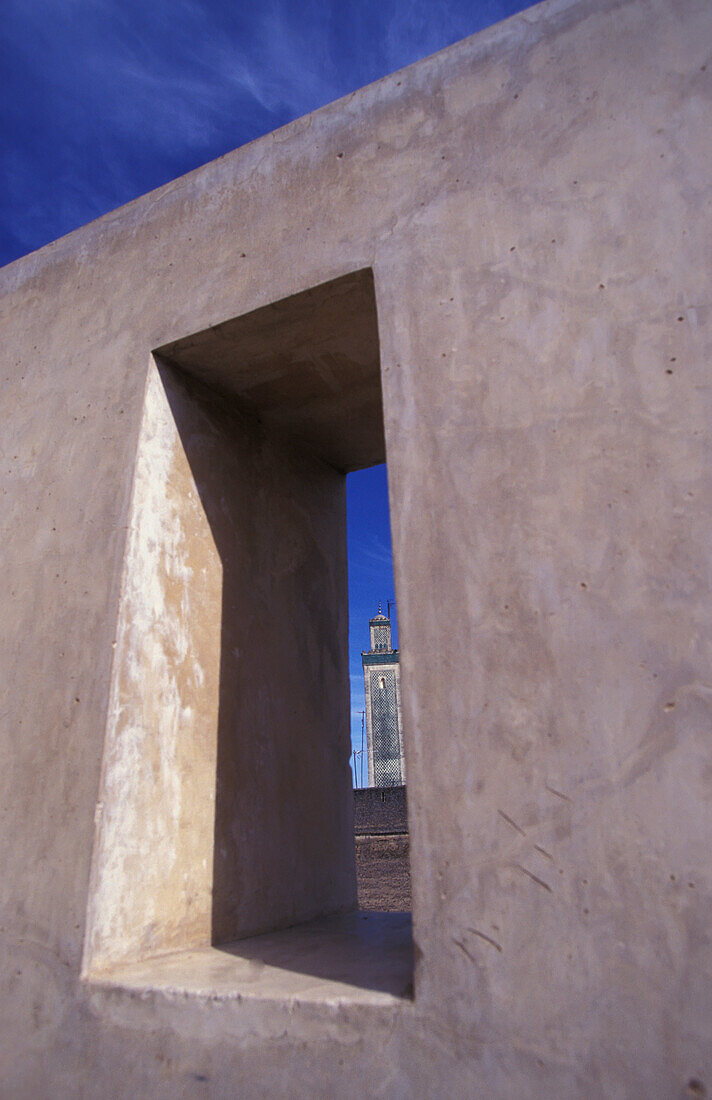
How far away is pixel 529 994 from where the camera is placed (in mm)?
1531

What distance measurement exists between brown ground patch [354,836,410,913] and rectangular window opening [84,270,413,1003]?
14.4 feet

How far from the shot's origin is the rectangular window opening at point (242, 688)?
2.17 meters

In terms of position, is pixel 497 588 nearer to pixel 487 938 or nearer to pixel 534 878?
pixel 534 878

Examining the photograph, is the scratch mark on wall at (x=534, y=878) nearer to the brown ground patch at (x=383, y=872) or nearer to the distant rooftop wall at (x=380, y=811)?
the brown ground patch at (x=383, y=872)

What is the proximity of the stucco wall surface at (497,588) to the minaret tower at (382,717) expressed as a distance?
1929 cm

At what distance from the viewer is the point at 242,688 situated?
2801 millimetres

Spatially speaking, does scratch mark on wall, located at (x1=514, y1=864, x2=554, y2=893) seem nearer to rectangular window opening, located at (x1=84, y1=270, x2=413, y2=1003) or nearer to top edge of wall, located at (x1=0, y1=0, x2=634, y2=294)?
rectangular window opening, located at (x1=84, y1=270, x2=413, y2=1003)

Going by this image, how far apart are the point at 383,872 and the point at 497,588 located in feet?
27.0

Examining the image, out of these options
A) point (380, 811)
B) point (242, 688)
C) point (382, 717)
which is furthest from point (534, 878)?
point (382, 717)

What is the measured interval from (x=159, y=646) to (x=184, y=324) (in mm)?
1177

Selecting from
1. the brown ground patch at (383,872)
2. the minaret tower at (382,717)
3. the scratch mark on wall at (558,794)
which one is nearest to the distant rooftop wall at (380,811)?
the brown ground patch at (383,872)

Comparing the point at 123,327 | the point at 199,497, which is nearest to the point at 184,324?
the point at 123,327

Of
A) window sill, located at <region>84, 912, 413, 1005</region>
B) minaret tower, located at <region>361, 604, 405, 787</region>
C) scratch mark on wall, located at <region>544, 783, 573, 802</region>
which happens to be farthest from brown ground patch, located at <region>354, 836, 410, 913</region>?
minaret tower, located at <region>361, 604, 405, 787</region>

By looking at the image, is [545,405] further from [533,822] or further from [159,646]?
[159,646]
